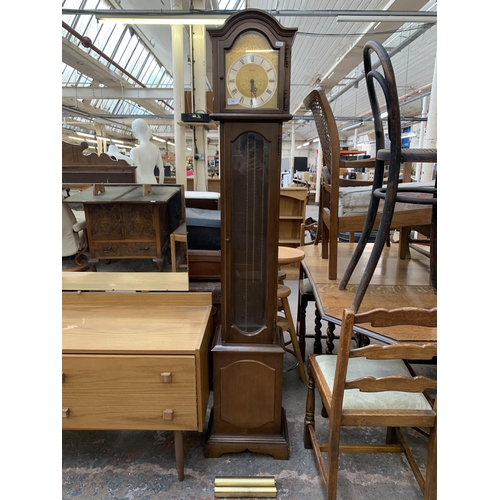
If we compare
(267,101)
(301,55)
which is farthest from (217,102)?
(301,55)

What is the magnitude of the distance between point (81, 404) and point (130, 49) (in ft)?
19.0

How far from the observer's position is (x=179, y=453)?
1.43 meters

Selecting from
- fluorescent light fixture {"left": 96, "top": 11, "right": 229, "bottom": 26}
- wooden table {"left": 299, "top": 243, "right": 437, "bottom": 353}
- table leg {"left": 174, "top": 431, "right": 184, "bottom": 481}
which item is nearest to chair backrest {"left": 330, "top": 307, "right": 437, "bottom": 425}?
wooden table {"left": 299, "top": 243, "right": 437, "bottom": 353}

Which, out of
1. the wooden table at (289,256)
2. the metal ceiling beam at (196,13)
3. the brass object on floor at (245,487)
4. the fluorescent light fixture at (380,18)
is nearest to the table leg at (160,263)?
the wooden table at (289,256)

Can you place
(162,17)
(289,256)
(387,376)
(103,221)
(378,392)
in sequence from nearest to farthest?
1. (387,376)
2. (378,392)
3. (103,221)
4. (289,256)
5. (162,17)

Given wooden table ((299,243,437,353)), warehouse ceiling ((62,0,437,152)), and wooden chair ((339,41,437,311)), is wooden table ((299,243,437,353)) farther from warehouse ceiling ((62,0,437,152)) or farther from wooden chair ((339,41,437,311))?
warehouse ceiling ((62,0,437,152))

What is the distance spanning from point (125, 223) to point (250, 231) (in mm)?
663

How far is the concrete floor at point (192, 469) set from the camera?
4.63 feet

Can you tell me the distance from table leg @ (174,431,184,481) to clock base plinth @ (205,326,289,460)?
0.50ft

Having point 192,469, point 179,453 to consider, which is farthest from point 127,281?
point 192,469

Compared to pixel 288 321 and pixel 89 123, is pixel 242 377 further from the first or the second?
pixel 89 123

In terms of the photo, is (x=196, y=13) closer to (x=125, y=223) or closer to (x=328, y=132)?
(x=328, y=132)

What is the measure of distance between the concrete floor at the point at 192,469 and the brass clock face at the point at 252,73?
909mm

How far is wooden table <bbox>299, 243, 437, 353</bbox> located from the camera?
3.94 feet
